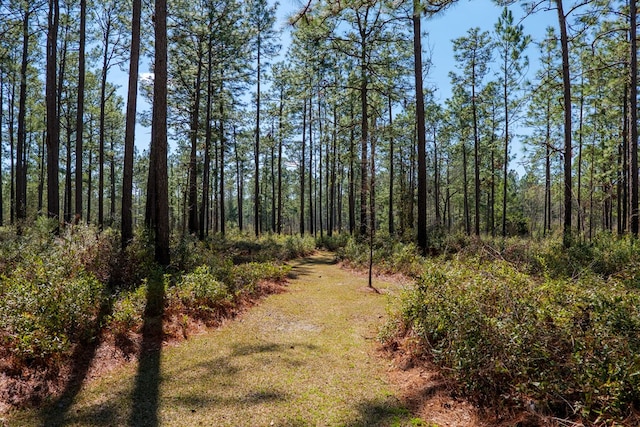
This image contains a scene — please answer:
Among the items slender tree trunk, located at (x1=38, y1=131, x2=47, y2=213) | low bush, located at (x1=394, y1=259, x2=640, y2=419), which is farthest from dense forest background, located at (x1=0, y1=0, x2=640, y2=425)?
slender tree trunk, located at (x1=38, y1=131, x2=47, y2=213)

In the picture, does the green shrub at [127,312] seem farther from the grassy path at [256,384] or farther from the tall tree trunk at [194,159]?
the tall tree trunk at [194,159]

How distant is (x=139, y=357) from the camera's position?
4.61 metres

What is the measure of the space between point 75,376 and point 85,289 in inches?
53.1

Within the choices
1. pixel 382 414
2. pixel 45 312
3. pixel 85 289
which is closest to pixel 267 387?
pixel 382 414

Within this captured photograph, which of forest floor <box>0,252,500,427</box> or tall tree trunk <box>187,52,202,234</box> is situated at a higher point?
tall tree trunk <box>187,52,202,234</box>

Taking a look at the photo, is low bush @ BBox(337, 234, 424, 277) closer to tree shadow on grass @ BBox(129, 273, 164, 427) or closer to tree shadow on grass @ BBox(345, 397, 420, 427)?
tree shadow on grass @ BBox(345, 397, 420, 427)

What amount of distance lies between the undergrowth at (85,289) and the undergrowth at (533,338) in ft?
12.6

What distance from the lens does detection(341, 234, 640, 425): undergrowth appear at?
8.44ft

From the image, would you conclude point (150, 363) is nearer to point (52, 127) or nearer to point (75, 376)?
point (75, 376)

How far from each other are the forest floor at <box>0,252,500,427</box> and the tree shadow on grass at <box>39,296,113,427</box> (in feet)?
0.06

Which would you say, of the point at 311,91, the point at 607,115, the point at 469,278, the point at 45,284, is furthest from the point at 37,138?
the point at 607,115

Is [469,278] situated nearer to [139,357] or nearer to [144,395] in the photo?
[144,395]

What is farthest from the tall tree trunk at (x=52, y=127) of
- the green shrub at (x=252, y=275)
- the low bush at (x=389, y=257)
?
the low bush at (x=389, y=257)

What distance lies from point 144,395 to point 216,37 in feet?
53.0
